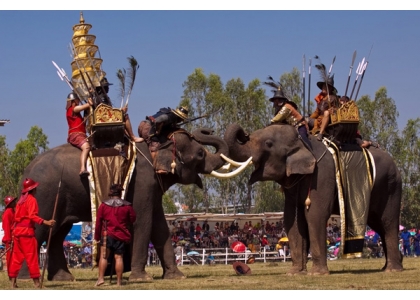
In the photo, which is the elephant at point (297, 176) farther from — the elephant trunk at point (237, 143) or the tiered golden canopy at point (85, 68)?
the tiered golden canopy at point (85, 68)

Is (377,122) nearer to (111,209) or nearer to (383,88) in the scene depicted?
(383,88)


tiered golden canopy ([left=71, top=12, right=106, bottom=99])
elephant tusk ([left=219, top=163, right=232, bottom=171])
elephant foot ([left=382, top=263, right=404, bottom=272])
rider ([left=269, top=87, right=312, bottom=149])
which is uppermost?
tiered golden canopy ([left=71, top=12, right=106, bottom=99])

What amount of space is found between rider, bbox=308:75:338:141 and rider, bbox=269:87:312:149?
433 millimetres

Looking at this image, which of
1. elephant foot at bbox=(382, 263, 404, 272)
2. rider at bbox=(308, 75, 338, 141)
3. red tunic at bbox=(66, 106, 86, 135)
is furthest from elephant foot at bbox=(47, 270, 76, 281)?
elephant foot at bbox=(382, 263, 404, 272)

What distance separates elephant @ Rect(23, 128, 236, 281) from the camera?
16719mm

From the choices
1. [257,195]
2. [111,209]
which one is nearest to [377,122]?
[257,195]

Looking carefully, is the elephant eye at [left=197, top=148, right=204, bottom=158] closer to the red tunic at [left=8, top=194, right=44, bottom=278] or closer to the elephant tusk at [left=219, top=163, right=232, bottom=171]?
the elephant tusk at [left=219, top=163, right=232, bottom=171]

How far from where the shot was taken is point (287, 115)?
60.1 ft

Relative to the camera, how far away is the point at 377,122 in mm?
59875

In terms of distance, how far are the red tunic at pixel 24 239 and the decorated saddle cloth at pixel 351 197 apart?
6.39m

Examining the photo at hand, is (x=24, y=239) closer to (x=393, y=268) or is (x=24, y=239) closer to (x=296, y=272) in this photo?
(x=296, y=272)

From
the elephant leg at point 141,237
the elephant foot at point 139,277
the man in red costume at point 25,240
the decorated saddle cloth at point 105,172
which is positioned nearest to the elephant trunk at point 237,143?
the elephant leg at point 141,237

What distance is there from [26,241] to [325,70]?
24.4 feet

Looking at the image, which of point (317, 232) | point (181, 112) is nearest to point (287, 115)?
point (181, 112)
